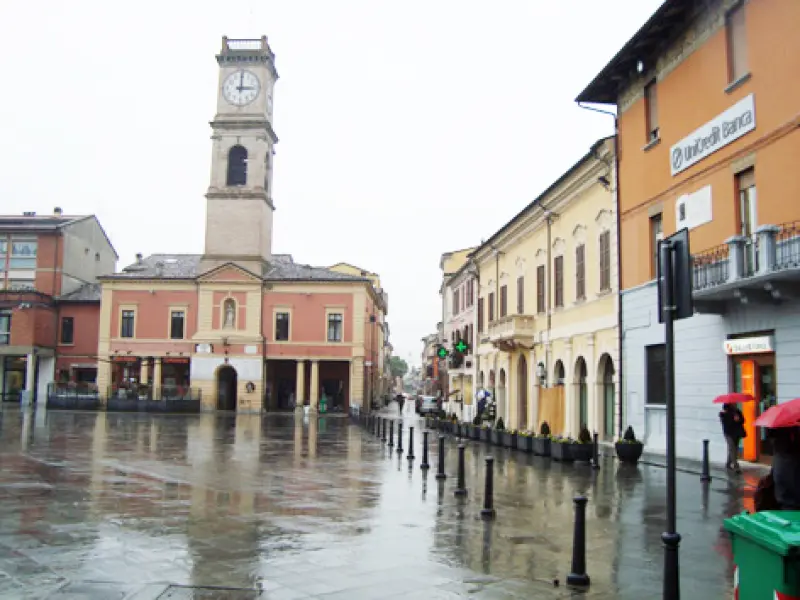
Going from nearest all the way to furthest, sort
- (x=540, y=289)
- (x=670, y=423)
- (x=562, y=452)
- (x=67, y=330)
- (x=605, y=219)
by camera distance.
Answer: (x=670, y=423), (x=562, y=452), (x=605, y=219), (x=540, y=289), (x=67, y=330)

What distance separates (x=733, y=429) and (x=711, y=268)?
3.40m

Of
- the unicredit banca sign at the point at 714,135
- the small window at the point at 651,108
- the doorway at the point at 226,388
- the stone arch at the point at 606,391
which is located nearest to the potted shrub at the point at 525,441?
the stone arch at the point at 606,391

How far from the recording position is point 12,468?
15633mm

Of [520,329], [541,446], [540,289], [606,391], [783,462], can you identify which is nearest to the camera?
[783,462]

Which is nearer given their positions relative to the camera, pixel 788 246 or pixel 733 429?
pixel 788 246

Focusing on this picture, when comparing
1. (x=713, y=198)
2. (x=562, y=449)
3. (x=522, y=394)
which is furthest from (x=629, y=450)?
(x=522, y=394)

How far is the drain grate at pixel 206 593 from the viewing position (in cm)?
651

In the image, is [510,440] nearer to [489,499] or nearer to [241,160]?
[489,499]

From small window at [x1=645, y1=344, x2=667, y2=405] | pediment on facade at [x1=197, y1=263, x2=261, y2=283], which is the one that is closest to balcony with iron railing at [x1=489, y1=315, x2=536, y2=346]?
small window at [x1=645, y1=344, x2=667, y2=405]

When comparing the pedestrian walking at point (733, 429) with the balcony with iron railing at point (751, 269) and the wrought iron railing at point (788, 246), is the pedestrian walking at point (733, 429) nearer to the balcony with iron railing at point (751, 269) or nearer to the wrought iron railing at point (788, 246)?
the balcony with iron railing at point (751, 269)

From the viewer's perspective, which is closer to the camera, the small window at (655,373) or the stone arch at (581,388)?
the small window at (655,373)

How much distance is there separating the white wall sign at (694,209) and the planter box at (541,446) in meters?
6.41

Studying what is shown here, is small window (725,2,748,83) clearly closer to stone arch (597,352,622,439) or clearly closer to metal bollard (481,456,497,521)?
stone arch (597,352,622,439)

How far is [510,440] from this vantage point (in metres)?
23.4
